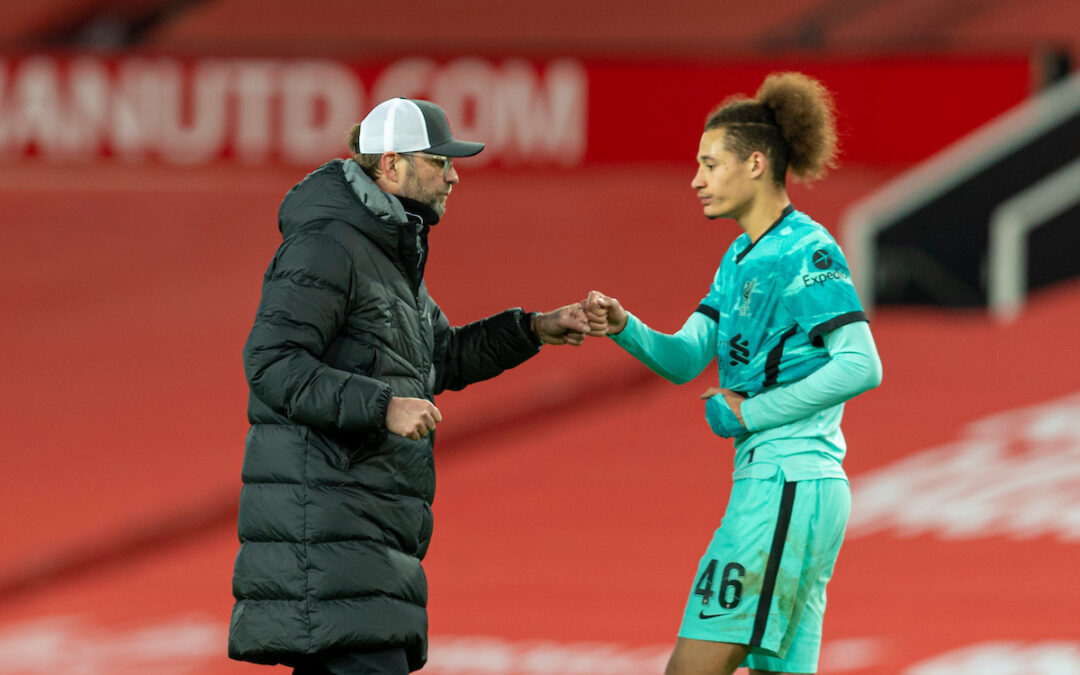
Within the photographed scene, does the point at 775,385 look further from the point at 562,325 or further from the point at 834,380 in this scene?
the point at 562,325

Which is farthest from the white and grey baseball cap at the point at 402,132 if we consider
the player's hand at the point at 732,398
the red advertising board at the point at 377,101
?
the red advertising board at the point at 377,101

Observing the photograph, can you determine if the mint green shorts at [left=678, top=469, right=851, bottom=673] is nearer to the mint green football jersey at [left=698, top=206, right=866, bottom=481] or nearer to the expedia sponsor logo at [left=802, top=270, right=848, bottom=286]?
the mint green football jersey at [left=698, top=206, right=866, bottom=481]

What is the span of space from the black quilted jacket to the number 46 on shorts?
19.3 inches

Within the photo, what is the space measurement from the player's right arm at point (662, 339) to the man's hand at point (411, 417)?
20.7 inches

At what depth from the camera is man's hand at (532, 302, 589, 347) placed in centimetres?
273

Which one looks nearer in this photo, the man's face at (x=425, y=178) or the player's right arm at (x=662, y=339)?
the man's face at (x=425, y=178)

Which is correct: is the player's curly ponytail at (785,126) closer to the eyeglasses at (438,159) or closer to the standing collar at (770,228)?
the standing collar at (770,228)

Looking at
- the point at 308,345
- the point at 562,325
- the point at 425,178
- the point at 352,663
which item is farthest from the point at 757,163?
the point at 352,663

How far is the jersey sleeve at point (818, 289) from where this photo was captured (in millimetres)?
2463

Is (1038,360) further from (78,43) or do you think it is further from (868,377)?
(78,43)

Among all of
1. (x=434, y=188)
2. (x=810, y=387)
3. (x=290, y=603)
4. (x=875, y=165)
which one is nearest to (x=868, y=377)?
(x=810, y=387)

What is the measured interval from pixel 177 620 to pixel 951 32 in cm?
516

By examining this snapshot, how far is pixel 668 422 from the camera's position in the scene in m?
6.32

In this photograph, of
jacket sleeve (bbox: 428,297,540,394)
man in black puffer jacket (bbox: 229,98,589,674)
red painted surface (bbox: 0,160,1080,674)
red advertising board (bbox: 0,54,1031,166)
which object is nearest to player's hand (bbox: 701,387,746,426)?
jacket sleeve (bbox: 428,297,540,394)
